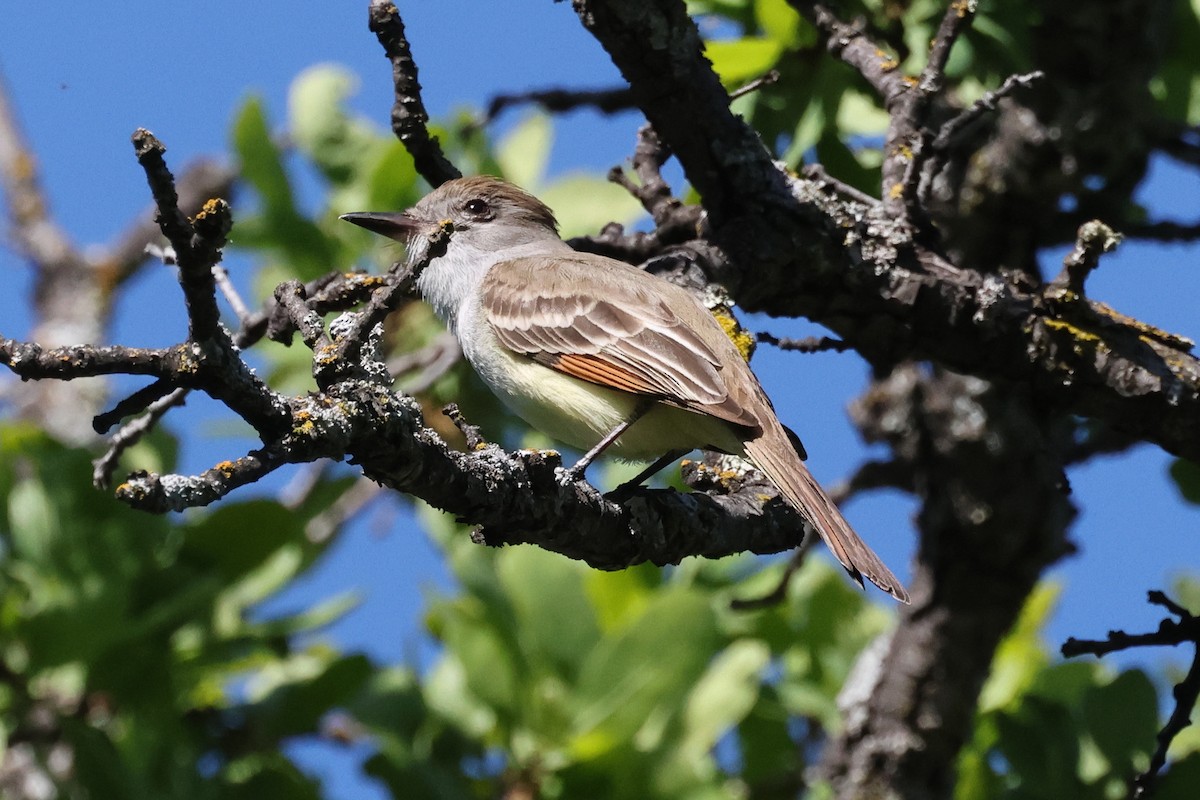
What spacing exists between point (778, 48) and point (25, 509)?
3694 mm

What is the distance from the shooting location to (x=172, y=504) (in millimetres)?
2465

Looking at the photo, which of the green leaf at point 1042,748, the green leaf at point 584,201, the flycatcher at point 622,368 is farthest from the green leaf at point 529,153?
the green leaf at point 1042,748

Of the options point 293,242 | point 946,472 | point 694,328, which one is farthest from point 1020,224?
point 293,242

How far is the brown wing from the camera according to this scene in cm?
475

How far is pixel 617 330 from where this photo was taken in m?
5.10

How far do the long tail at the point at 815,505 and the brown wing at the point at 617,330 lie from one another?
0.11 m

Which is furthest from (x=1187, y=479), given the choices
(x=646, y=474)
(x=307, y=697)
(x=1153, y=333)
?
(x=307, y=697)

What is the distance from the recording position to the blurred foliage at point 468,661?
17.9ft

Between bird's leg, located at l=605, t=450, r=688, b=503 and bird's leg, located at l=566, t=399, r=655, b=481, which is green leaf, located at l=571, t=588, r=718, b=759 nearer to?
bird's leg, located at l=605, t=450, r=688, b=503

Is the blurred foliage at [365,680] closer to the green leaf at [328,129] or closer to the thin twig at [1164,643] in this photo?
the thin twig at [1164,643]

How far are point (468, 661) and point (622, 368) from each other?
150 centimetres

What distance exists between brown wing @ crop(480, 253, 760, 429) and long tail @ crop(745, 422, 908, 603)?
11cm

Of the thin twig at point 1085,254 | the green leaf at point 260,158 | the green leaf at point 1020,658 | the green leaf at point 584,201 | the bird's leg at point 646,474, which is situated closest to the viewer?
the bird's leg at point 646,474

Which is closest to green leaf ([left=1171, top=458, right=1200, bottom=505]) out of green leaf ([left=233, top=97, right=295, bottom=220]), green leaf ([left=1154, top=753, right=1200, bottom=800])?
green leaf ([left=1154, top=753, right=1200, bottom=800])
